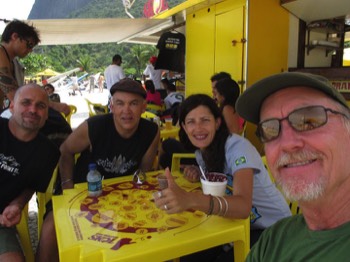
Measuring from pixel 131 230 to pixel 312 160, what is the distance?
861mm

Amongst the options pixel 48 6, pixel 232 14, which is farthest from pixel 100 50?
pixel 232 14

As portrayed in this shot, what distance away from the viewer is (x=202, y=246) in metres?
1.35

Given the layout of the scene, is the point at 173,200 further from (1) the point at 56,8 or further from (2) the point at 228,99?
(1) the point at 56,8

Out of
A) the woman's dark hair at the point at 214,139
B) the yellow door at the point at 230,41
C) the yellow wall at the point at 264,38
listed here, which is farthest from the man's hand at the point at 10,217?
the yellow door at the point at 230,41

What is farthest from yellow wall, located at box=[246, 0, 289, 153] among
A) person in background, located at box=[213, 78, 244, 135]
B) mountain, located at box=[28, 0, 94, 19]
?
mountain, located at box=[28, 0, 94, 19]

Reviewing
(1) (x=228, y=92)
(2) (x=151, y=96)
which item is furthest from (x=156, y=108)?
(1) (x=228, y=92)

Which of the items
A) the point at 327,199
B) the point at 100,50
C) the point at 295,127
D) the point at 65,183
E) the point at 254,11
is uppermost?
the point at 100,50

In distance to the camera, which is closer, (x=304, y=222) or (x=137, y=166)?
(x=304, y=222)

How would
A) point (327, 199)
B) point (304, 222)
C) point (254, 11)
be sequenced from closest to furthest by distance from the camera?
point (327, 199) < point (304, 222) < point (254, 11)

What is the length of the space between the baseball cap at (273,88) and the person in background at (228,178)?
465 mm

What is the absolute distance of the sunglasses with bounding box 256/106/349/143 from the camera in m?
0.95

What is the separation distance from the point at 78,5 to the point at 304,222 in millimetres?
104224

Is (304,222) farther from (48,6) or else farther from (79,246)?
(48,6)

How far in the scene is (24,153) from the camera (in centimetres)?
206
